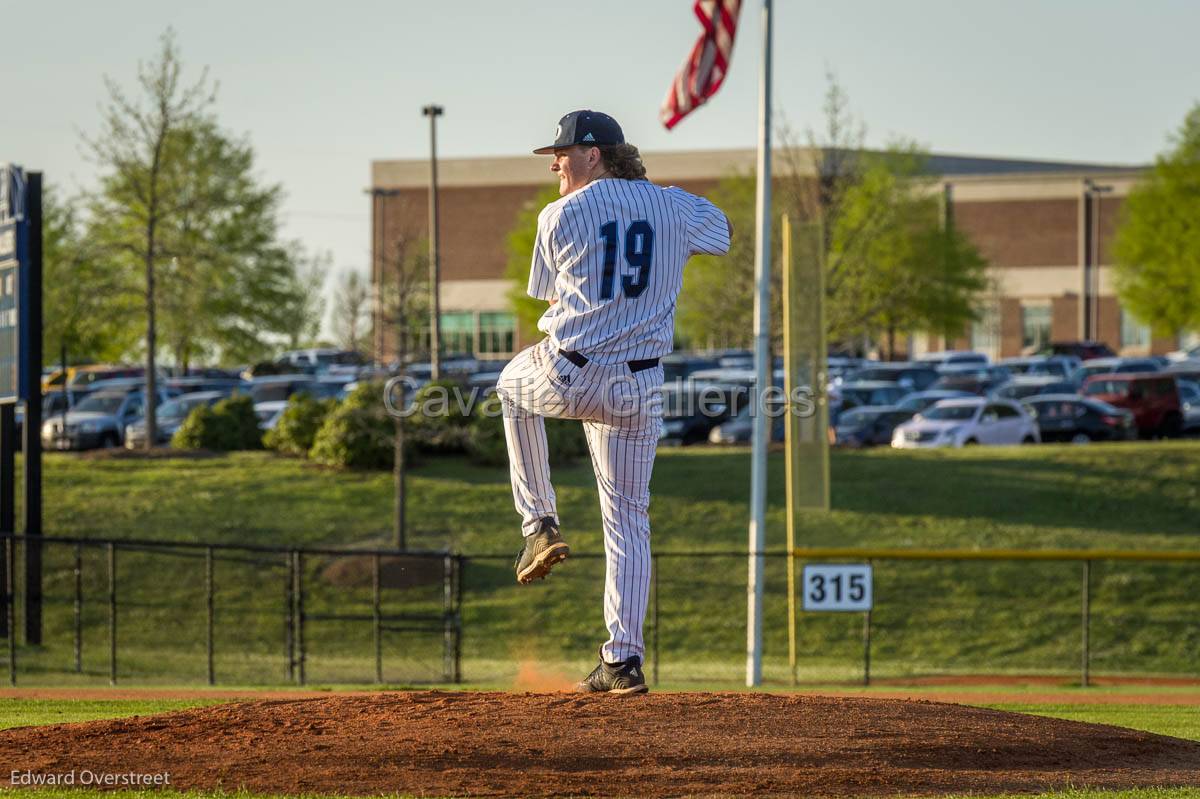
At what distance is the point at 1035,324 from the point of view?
76.5 m

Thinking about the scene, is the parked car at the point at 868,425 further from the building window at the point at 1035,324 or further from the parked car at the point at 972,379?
the building window at the point at 1035,324

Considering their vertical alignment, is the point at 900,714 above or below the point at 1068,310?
below

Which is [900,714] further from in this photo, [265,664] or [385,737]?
[265,664]

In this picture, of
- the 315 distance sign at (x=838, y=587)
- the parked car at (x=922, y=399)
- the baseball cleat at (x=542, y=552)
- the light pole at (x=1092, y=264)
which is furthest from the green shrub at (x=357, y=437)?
the light pole at (x=1092, y=264)

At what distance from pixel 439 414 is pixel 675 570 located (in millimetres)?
5776

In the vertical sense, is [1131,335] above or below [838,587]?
above

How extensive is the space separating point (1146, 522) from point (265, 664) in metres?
15.5

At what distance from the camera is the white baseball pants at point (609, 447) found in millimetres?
6746

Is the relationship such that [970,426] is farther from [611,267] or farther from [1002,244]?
Answer: [1002,244]

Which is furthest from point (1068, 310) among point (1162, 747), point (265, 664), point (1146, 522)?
point (1162, 747)

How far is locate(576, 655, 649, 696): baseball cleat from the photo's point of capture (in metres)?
7.16

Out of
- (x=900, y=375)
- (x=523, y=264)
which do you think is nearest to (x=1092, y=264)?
(x=523, y=264)

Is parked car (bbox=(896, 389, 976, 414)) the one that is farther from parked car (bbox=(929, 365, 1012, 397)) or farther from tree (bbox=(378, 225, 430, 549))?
tree (bbox=(378, 225, 430, 549))

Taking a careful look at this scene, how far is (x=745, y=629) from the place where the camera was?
2266 centimetres
